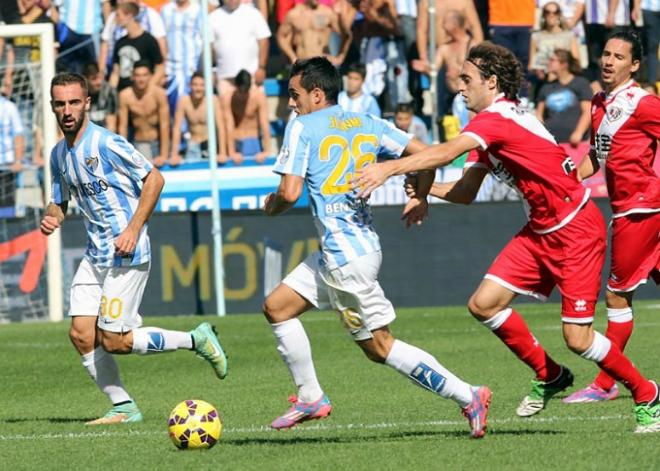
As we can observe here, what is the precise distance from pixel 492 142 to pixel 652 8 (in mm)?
12952

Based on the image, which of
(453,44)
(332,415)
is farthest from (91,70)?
(332,415)

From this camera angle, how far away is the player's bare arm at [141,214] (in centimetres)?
899

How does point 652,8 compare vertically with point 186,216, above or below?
above

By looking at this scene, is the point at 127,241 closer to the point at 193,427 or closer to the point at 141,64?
the point at 193,427

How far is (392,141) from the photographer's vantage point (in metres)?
8.11

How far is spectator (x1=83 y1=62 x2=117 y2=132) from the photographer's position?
66.4 ft

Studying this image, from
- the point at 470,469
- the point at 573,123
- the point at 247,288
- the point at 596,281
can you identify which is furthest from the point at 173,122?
the point at 470,469

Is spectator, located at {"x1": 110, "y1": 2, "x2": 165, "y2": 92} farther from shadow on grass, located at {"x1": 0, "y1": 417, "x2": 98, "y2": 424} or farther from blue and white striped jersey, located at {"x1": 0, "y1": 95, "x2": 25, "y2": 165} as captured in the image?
shadow on grass, located at {"x1": 0, "y1": 417, "x2": 98, "y2": 424}

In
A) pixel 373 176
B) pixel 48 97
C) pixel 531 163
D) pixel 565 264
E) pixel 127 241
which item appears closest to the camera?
pixel 373 176

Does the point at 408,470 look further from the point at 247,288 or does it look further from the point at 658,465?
the point at 247,288

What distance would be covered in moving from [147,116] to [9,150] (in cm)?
224

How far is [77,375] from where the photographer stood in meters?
12.7

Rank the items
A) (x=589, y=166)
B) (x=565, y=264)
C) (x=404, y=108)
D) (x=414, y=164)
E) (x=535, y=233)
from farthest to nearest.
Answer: (x=404, y=108), (x=589, y=166), (x=535, y=233), (x=565, y=264), (x=414, y=164)

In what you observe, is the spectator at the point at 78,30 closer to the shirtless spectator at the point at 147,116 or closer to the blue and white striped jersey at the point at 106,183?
the shirtless spectator at the point at 147,116
